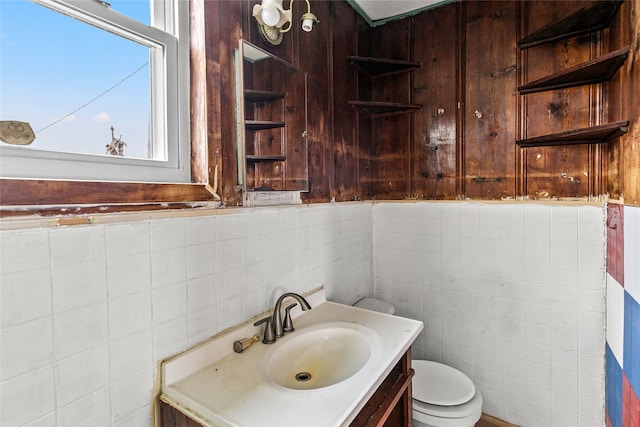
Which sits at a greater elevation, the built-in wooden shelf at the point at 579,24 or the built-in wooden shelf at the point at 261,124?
the built-in wooden shelf at the point at 579,24

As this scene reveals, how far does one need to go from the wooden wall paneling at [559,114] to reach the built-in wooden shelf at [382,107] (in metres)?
0.66

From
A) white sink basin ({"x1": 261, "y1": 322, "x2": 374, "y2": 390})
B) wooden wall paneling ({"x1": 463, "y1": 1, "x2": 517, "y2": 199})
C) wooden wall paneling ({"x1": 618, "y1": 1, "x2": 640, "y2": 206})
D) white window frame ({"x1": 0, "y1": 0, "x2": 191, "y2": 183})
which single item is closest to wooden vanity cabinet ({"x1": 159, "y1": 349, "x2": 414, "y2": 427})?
white sink basin ({"x1": 261, "y1": 322, "x2": 374, "y2": 390})

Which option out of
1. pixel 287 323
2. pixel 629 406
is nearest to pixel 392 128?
pixel 287 323

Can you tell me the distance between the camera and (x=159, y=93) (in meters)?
1.07

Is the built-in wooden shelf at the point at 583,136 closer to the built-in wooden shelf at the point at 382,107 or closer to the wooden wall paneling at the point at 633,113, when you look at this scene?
the wooden wall paneling at the point at 633,113

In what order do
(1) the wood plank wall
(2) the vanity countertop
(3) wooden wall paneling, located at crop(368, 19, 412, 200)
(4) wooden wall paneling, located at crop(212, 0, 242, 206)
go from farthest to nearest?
(3) wooden wall paneling, located at crop(368, 19, 412, 200)
(1) the wood plank wall
(4) wooden wall paneling, located at crop(212, 0, 242, 206)
(2) the vanity countertop

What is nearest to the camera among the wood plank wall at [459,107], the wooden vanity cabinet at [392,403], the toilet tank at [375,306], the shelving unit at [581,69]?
the wooden vanity cabinet at [392,403]

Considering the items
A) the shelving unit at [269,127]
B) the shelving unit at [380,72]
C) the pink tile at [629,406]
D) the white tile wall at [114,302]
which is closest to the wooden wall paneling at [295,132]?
the shelving unit at [269,127]

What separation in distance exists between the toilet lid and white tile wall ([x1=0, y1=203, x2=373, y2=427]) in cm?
96

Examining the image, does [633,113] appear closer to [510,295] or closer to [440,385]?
[510,295]

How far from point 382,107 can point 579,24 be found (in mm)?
1065

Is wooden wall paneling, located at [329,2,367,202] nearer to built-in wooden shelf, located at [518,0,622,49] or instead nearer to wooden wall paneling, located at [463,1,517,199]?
wooden wall paneling, located at [463,1,517,199]

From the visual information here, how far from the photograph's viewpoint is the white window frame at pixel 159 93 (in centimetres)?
87

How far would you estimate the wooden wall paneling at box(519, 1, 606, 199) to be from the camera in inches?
65.3
